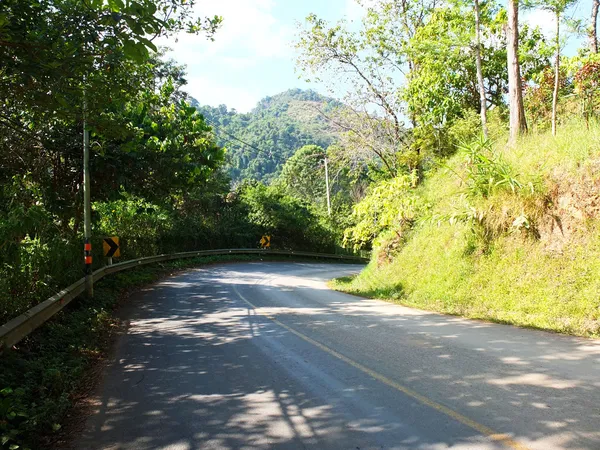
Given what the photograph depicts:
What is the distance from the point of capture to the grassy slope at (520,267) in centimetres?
916

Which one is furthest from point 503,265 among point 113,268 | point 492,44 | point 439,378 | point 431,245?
point 492,44

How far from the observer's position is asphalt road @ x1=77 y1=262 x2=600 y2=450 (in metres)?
4.37

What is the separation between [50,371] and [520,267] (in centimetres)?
936

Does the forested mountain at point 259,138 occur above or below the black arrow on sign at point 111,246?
above

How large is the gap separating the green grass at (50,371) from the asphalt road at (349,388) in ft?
1.28

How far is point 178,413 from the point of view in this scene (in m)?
5.14

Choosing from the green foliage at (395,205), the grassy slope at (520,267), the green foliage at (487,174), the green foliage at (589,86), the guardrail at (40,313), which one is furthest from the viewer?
the green foliage at (395,205)

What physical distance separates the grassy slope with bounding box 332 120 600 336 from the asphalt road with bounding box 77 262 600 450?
116 cm

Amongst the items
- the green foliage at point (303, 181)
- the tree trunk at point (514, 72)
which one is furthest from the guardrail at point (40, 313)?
the green foliage at point (303, 181)

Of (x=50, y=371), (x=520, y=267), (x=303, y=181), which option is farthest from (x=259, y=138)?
(x=50, y=371)

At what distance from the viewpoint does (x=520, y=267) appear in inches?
424

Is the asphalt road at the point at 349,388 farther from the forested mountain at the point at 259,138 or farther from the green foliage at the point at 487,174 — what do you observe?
the forested mountain at the point at 259,138

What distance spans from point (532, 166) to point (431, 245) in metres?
4.05

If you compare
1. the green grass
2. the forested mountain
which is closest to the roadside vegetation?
the green grass
